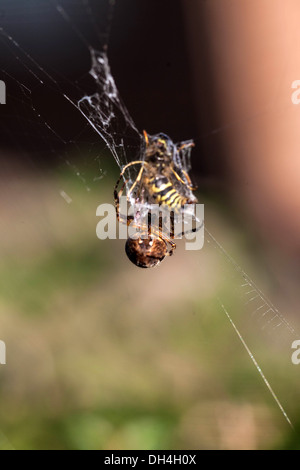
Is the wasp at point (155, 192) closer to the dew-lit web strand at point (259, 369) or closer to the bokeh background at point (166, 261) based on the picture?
the bokeh background at point (166, 261)

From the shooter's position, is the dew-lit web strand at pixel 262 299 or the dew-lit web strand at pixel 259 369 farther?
the dew-lit web strand at pixel 262 299

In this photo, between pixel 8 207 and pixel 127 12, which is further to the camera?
pixel 8 207

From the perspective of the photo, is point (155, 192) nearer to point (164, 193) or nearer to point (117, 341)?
point (164, 193)

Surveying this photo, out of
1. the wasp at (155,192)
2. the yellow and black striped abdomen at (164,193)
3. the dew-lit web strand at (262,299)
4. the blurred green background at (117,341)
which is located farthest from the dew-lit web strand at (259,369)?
the yellow and black striped abdomen at (164,193)

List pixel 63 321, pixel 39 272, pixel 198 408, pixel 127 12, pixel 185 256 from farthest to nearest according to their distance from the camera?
1. pixel 185 256
2. pixel 39 272
3. pixel 63 321
4. pixel 127 12
5. pixel 198 408

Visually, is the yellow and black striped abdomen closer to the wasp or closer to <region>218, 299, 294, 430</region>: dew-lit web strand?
the wasp

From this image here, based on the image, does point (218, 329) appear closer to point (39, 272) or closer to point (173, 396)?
point (173, 396)

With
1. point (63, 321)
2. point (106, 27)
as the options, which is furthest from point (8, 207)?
point (106, 27)

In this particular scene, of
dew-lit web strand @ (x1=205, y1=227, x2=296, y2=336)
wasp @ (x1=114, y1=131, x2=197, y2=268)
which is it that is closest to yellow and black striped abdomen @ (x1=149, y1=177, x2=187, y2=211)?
wasp @ (x1=114, y1=131, x2=197, y2=268)
